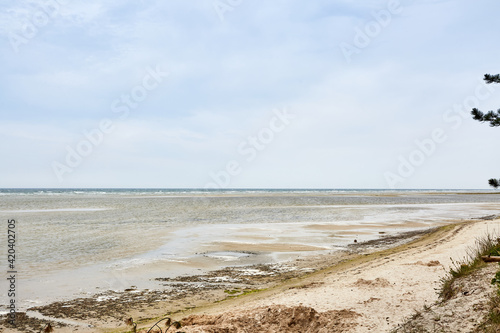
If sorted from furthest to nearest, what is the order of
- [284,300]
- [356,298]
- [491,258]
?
1. [284,300]
2. [356,298]
3. [491,258]

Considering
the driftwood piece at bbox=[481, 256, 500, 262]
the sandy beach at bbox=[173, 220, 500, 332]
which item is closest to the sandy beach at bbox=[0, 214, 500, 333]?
the sandy beach at bbox=[173, 220, 500, 332]

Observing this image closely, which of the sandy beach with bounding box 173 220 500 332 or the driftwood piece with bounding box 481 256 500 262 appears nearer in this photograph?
the sandy beach with bounding box 173 220 500 332

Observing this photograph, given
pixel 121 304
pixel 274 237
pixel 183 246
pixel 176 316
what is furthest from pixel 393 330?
pixel 274 237

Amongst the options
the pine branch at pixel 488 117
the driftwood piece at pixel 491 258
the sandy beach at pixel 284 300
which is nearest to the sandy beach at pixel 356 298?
the sandy beach at pixel 284 300

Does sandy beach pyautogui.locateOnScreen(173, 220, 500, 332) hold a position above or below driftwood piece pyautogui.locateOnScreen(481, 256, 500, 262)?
below

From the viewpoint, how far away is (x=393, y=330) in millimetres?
5867

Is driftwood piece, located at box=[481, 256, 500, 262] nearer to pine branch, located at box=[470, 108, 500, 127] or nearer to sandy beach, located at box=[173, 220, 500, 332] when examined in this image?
sandy beach, located at box=[173, 220, 500, 332]

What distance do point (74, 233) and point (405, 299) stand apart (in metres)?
20.2

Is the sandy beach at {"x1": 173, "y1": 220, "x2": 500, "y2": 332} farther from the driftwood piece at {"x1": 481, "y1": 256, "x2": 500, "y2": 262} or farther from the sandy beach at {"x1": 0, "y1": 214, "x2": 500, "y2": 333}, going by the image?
the driftwood piece at {"x1": 481, "y1": 256, "x2": 500, "y2": 262}

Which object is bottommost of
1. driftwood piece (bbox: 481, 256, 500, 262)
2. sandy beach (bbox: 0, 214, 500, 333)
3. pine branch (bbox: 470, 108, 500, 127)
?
sandy beach (bbox: 0, 214, 500, 333)

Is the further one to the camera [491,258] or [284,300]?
[284,300]

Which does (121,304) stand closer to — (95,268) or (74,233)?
(95,268)

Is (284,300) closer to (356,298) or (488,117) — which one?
(356,298)

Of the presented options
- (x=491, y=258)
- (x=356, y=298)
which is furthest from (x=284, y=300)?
(x=491, y=258)
